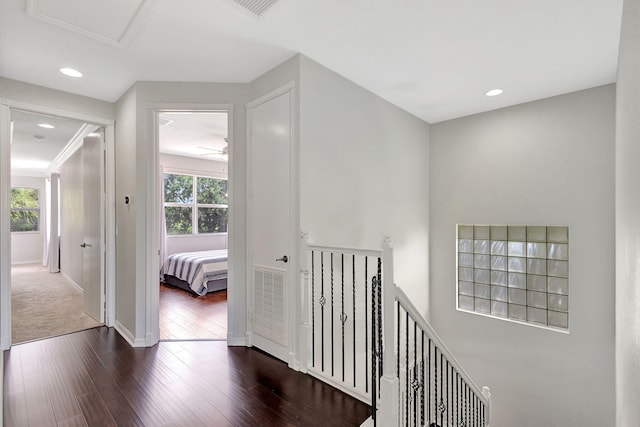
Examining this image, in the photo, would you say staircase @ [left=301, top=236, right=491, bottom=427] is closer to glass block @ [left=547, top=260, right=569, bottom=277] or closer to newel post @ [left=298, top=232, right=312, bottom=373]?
newel post @ [left=298, top=232, right=312, bottom=373]

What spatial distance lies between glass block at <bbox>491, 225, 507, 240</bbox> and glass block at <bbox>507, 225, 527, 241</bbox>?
56 mm

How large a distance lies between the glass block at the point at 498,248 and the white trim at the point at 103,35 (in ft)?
14.7

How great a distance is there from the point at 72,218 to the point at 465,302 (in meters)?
6.72

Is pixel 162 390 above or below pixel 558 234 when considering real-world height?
below

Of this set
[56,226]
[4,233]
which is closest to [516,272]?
[4,233]

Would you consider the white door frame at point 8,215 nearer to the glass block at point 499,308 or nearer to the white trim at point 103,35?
the white trim at point 103,35

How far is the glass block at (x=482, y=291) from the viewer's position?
415 centimetres

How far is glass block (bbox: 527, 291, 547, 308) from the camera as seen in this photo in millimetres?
3713

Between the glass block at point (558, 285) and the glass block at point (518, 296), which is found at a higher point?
the glass block at point (558, 285)

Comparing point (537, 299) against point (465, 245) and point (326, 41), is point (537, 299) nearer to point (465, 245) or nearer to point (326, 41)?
point (465, 245)

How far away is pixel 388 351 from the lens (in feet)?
5.81

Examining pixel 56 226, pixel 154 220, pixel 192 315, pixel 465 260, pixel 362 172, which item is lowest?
pixel 192 315

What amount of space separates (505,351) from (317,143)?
3.58 metres

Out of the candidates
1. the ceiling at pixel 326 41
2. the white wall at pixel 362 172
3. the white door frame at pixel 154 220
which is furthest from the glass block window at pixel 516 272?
the white door frame at pixel 154 220
